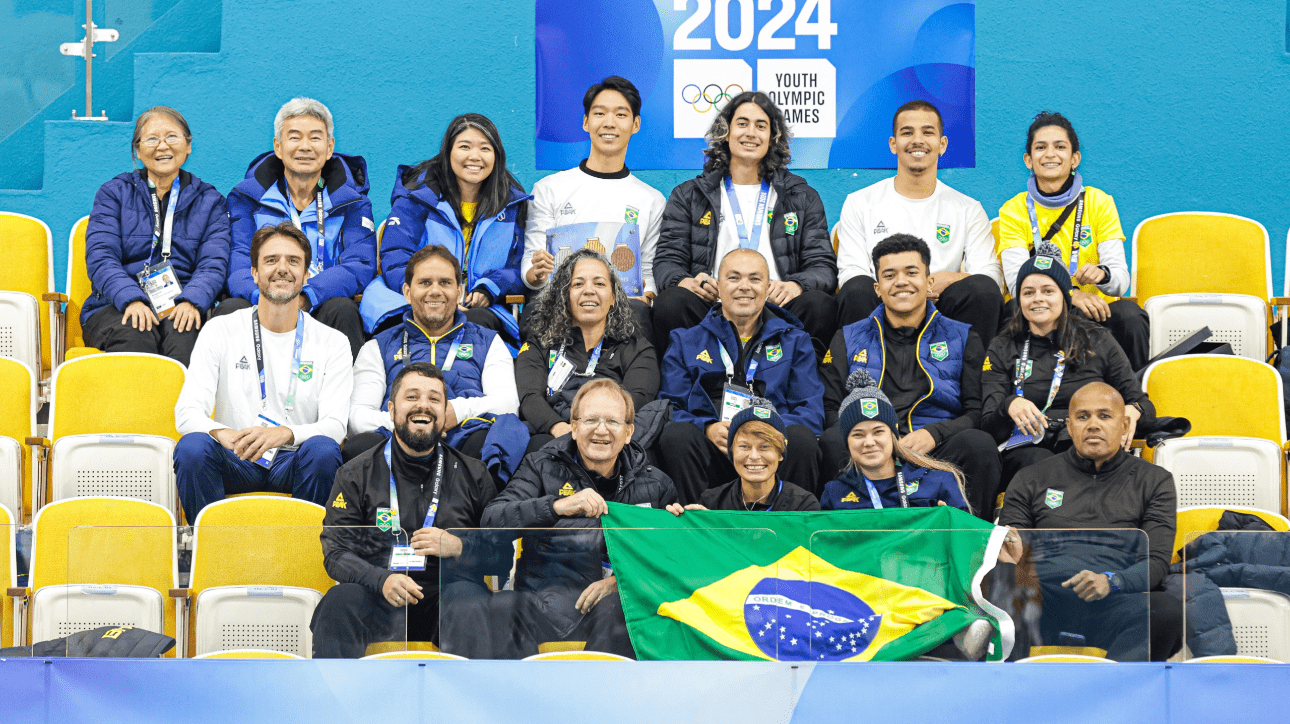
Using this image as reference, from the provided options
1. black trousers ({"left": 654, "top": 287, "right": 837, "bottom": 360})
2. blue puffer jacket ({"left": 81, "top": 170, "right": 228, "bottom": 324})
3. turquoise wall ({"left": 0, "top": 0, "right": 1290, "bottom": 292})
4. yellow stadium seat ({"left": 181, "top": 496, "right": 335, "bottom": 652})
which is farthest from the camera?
turquoise wall ({"left": 0, "top": 0, "right": 1290, "bottom": 292})

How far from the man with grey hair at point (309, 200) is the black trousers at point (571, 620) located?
213 centimetres

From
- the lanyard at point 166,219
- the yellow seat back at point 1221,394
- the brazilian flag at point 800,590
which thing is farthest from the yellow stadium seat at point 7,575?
the yellow seat back at point 1221,394

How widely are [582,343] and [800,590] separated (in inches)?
67.7

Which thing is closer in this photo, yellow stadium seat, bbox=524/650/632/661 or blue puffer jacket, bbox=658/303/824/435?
yellow stadium seat, bbox=524/650/632/661

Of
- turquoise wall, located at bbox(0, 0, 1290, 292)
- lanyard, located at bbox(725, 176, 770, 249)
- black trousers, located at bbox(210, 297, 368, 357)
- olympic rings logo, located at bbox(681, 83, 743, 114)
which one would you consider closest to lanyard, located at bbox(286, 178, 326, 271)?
black trousers, located at bbox(210, 297, 368, 357)

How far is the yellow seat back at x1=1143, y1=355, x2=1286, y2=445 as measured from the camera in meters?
4.79

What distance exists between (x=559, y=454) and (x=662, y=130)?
9.46 ft

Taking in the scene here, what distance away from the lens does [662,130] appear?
21.7 ft

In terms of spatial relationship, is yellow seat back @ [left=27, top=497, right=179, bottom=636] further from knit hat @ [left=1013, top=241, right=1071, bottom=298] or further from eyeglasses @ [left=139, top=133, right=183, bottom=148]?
knit hat @ [left=1013, top=241, right=1071, bottom=298]

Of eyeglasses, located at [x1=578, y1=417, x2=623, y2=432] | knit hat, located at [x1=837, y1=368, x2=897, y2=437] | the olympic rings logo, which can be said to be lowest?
eyeglasses, located at [x1=578, y1=417, x2=623, y2=432]

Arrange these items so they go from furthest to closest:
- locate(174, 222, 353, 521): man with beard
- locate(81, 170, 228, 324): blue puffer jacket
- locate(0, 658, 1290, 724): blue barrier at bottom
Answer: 1. locate(81, 170, 228, 324): blue puffer jacket
2. locate(174, 222, 353, 521): man with beard
3. locate(0, 658, 1290, 724): blue barrier at bottom

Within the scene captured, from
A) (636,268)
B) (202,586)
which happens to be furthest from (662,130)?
(202,586)

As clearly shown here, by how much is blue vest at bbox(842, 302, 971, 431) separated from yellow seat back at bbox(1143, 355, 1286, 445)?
730 millimetres

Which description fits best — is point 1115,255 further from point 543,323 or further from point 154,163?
point 154,163
